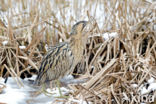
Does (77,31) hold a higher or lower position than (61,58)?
higher

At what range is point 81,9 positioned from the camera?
493cm

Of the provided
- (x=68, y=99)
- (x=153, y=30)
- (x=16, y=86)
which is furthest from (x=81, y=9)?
(x=68, y=99)

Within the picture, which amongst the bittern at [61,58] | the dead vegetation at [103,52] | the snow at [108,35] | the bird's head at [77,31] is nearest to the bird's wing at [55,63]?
the bittern at [61,58]

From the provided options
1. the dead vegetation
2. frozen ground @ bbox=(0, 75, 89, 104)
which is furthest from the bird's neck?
frozen ground @ bbox=(0, 75, 89, 104)

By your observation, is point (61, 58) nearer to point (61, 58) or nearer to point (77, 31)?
point (61, 58)

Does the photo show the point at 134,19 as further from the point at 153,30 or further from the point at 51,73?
the point at 51,73

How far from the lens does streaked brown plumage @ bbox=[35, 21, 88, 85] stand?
3.51m

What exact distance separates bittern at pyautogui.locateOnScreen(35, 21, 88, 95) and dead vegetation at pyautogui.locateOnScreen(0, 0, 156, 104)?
0.74 ft

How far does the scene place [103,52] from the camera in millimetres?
4062

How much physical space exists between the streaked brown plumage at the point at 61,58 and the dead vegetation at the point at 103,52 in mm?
226

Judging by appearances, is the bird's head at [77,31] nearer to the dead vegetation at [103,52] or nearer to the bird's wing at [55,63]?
the bird's wing at [55,63]

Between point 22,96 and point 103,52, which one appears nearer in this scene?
point 22,96

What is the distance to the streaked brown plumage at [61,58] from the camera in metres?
3.51

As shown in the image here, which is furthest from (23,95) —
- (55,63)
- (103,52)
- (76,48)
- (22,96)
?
(103,52)
